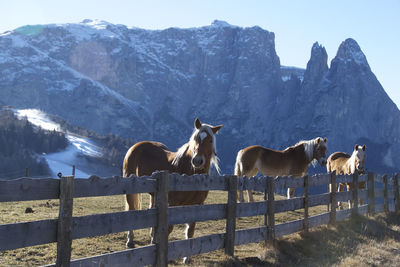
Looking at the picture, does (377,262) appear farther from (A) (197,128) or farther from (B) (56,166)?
(B) (56,166)

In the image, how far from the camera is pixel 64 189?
4.41 m

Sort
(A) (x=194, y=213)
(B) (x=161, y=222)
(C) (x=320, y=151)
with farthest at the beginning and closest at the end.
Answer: (C) (x=320, y=151)
(A) (x=194, y=213)
(B) (x=161, y=222)

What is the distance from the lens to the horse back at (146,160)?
800cm

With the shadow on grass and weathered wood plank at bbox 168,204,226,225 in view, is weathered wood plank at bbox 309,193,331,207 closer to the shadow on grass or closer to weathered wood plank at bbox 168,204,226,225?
the shadow on grass

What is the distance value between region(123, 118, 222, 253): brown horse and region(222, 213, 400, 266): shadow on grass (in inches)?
53.6

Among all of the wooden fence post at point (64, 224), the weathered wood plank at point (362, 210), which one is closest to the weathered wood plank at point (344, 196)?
the weathered wood plank at point (362, 210)

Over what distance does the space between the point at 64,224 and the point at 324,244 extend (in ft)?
21.0

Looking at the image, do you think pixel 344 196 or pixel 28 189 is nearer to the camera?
pixel 28 189

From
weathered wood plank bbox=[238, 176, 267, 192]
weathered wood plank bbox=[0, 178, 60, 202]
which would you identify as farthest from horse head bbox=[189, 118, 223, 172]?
weathered wood plank bbox=[0, 178, 60, 202]

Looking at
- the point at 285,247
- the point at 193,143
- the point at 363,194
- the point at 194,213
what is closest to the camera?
the point at 194,213

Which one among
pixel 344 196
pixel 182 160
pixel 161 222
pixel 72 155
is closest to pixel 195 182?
pixel 161 222

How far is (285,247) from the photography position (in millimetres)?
8211

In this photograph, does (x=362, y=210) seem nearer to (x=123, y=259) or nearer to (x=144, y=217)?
(x=144, y=217)

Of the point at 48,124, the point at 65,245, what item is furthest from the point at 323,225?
the point at 48,124
